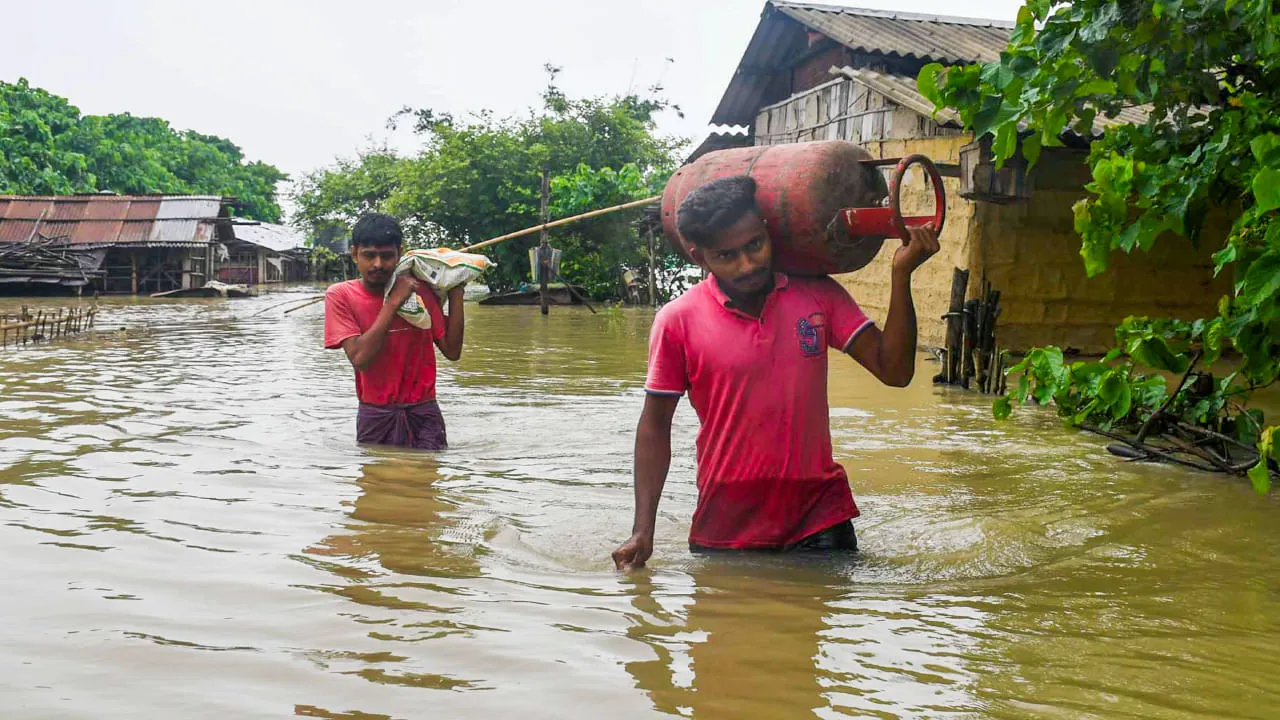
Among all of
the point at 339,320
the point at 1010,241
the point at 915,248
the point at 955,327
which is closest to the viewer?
the point at 915,248

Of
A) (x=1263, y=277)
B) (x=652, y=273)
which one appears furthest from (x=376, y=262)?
(x=652, y=273)

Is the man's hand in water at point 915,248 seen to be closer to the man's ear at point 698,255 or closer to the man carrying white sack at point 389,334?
the man's ear at point 698,255

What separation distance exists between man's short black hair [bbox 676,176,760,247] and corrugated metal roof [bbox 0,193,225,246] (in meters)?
34.9

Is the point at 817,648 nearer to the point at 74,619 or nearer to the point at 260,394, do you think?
the point at 74,619

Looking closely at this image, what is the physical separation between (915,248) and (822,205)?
306 millimetres

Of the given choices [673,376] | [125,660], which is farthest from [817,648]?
Result: [125,660]

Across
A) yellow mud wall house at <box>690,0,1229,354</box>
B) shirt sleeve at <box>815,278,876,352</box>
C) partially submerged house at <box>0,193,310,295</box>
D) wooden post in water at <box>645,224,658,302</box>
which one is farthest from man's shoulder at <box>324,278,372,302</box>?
partially submerged house at <box>0,193,310,295</box>

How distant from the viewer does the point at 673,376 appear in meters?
3.49

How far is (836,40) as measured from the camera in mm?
14523

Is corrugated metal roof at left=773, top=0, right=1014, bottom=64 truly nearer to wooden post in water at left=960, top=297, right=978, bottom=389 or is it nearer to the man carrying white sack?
wooden post in water at left=960, top=297, right=978, bottom=389

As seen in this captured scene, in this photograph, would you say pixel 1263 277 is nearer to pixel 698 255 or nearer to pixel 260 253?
pixel 698 255

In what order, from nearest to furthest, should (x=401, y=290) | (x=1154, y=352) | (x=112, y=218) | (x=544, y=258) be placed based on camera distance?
(x=1154, y=352) < (x=401, y=290) < (x=544, y=258) < (x=112, y=218)

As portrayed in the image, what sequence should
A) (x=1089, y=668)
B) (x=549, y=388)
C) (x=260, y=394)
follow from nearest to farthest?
1. (x=1089, y=668)
2. (x=260, y=394)
3. (x=549, y=388)

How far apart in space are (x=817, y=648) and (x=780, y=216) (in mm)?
1223
